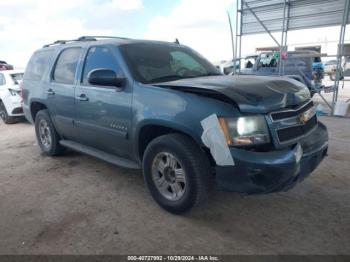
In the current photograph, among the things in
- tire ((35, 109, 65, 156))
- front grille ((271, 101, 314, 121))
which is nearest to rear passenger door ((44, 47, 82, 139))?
tire ((35, 109, 65, 156))

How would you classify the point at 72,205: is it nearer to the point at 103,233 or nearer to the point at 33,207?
the point at 33,207

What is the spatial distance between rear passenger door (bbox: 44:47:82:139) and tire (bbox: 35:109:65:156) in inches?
8.8

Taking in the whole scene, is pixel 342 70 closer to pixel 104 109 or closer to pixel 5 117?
pixel 104 109

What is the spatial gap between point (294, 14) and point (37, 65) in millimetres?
8200

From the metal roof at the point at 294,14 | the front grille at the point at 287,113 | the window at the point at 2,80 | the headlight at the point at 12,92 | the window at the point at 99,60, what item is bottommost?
the headlight at the point at 12,92

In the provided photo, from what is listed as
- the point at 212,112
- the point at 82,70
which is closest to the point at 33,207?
the point at 82,70

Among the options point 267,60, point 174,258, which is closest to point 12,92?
point 174,258

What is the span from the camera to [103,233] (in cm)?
301

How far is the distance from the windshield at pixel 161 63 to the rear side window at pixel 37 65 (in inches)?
79.8

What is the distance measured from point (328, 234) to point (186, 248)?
4.33 feet

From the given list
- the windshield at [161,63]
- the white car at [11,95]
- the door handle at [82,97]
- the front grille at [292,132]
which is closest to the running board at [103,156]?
the door handle at [82,97]

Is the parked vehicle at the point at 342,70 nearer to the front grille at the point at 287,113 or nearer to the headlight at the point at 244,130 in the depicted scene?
the front grille at the point at 287,113

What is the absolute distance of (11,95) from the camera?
8.65m

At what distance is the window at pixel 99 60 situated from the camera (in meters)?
3.80
